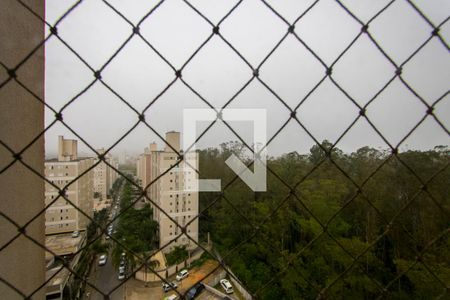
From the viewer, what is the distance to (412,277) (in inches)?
144

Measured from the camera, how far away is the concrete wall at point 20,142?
0.44m

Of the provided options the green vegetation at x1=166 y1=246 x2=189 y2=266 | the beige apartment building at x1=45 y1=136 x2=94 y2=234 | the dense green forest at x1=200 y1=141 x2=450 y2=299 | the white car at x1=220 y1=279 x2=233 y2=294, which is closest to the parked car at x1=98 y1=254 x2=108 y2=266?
the beige apartment building at x1=45 y1=136 x2=94 y2=234

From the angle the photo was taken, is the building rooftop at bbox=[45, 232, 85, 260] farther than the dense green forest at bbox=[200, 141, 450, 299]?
Yes

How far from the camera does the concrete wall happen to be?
445 mm

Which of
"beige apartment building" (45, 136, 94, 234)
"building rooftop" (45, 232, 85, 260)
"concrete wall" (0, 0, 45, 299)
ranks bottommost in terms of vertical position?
"building rooftop" (45, 232, 85, 260)

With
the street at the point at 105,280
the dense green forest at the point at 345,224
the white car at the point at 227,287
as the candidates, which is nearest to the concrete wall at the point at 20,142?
the dense green forest at the point at 345,224

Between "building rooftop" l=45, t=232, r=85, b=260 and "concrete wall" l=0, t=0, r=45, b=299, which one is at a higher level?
"concrete wall" l=0, t=0, r=45, b=299

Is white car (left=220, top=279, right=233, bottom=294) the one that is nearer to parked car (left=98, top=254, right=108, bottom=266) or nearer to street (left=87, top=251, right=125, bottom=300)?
street (left=87, top=251, right=125, bottom=300)

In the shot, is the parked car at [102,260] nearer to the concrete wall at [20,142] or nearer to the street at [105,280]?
the street at [105,280]

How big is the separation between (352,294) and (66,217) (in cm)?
716

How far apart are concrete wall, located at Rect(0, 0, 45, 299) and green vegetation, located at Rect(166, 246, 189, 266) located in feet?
24.8

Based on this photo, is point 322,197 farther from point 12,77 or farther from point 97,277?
point 97,277

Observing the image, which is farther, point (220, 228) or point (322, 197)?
point (220, 228)

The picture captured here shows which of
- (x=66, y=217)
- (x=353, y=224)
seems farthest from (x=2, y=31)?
(x=66, y=217)
